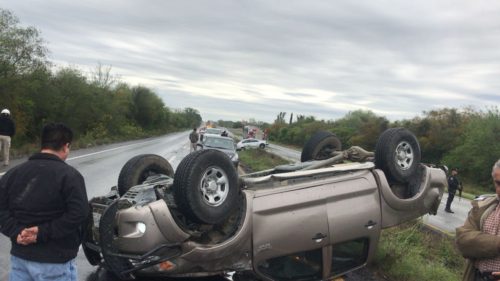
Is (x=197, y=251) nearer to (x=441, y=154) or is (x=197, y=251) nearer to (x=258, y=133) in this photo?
(x=441, y=154)

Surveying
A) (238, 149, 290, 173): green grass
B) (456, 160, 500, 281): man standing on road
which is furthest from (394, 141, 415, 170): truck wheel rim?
(238, 149, 290, 173): green grass

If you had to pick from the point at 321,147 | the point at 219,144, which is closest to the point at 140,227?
the point at 321,147

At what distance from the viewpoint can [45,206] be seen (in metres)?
3.07

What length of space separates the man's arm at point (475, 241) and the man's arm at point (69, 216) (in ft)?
8.14

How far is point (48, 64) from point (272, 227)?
99.3ft

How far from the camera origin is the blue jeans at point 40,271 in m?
3.07

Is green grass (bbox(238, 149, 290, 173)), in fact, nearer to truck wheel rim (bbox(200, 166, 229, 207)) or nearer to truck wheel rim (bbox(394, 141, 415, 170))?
truck wheel rim (bbox(394, 141, 415, 170))

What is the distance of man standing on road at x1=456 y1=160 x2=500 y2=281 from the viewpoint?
327 cm

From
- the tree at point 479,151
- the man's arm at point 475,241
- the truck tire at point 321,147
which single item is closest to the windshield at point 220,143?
the truck tire at point 321,147

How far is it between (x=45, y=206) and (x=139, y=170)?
295 centimetres

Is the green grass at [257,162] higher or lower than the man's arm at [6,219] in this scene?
lower

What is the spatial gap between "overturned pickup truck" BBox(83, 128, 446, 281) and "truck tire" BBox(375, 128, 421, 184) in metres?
0.02

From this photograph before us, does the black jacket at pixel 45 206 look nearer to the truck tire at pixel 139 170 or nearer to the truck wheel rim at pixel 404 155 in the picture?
the truck tire at pixel 139 170

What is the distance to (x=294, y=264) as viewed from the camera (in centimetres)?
478
